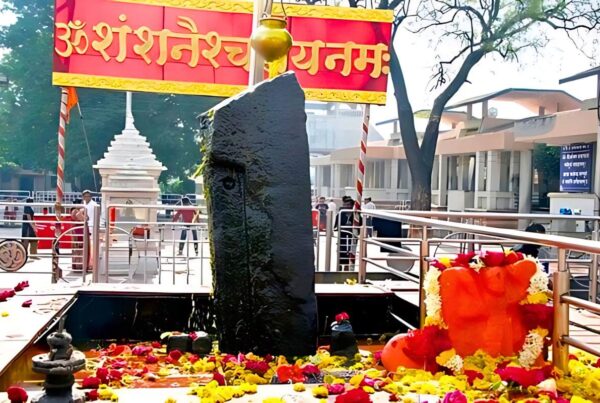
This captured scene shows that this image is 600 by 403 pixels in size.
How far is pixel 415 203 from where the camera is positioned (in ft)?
58.4

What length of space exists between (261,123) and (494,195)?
21397 mm

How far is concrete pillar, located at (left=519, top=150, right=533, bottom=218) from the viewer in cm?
2181

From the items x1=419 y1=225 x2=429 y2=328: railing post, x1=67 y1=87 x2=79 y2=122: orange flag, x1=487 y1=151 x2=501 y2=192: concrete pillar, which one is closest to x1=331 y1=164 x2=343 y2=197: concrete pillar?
x1=487 y1=151 x2=501 y2=192: concrete pillar

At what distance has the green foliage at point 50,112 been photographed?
28.3m

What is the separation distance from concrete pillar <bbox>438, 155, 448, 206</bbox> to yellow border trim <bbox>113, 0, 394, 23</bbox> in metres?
20.1

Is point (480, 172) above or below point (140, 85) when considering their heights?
below

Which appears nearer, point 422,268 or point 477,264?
point 477,264

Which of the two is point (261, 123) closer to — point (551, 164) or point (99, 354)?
point (99, 354)

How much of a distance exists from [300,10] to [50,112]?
22.1 meters

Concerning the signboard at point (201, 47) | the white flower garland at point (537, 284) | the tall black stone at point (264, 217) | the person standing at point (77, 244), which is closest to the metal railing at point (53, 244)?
the person standing at point (77, 244)

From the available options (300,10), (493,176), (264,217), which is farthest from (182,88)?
(493,176)

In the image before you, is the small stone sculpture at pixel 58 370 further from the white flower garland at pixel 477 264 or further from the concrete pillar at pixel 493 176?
the concrete pillar at pixel 493 176

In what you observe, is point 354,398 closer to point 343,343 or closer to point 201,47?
point 343,343

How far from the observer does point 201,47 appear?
9.20 m
